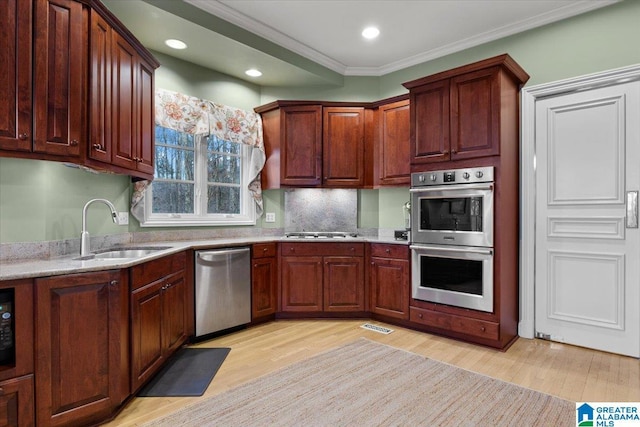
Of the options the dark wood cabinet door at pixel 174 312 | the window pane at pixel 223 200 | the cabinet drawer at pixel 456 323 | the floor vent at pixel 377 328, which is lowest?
the floor vent at pixel 377 328

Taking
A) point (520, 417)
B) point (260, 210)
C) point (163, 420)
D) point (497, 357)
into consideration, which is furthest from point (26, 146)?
point (497, 357)

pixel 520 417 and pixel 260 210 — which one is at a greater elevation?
pixel 260 210

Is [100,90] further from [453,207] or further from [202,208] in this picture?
[453,207]

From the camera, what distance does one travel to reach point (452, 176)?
3246 mm

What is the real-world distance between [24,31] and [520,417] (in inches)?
136

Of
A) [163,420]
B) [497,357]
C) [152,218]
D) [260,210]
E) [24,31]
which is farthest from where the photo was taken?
[260,210]

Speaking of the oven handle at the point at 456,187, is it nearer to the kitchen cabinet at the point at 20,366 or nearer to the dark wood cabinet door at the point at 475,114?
the dark wood cabinet door at the point at 475,114

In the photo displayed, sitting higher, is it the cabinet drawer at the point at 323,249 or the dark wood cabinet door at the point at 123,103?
the dark wood cabinet door at the point at 123,103

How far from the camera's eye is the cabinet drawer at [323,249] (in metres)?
3.84

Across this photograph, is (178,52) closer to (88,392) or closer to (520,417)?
(88,392)

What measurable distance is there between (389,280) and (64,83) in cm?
315

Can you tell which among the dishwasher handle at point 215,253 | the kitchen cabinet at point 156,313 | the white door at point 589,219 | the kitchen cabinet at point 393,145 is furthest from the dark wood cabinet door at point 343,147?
the kitchen cabinet at point 156,313

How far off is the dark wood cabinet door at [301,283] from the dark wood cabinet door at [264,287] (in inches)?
3.9

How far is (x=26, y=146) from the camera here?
1.89 m
